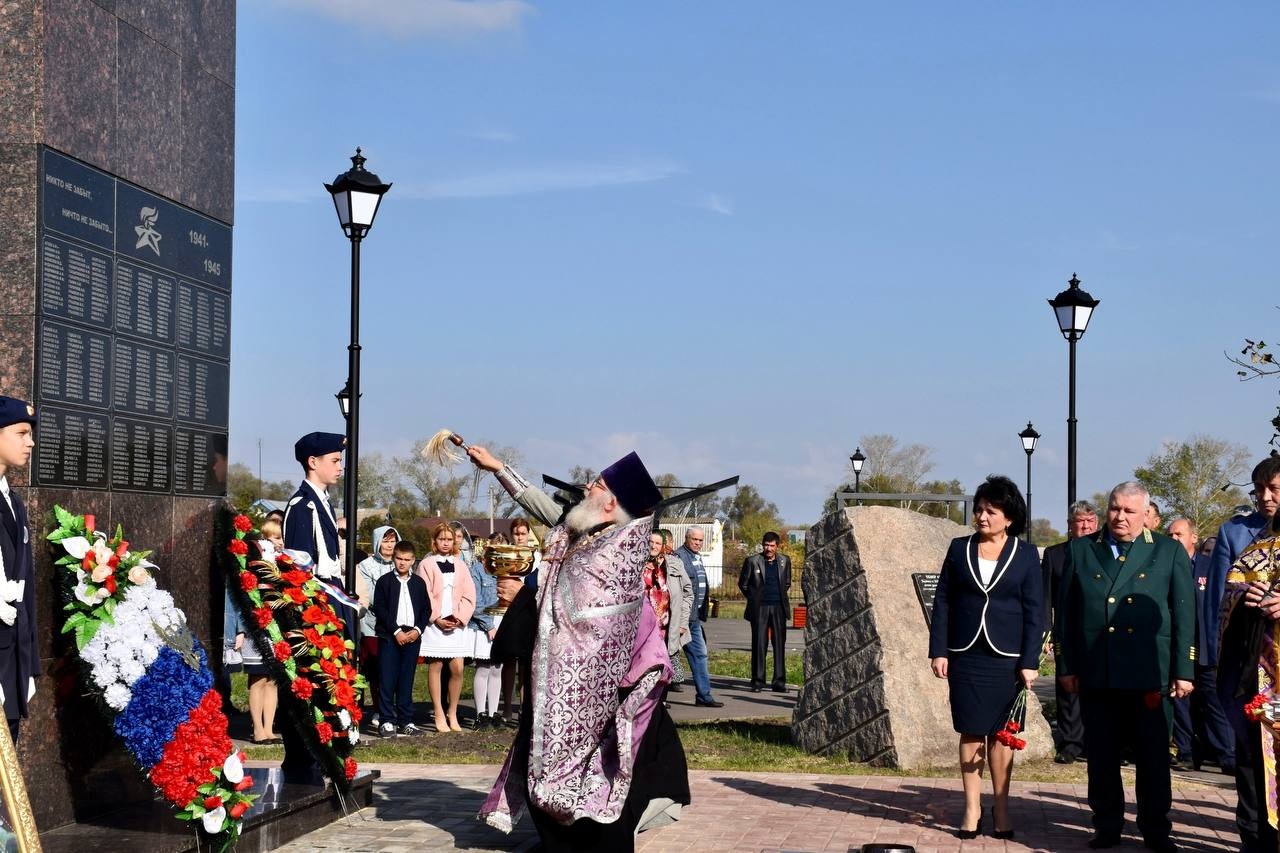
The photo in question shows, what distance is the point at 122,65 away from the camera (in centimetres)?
782

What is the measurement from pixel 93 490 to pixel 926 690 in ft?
20.9

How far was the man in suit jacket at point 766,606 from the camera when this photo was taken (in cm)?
1861

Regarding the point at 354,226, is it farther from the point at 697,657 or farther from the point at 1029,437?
the point at 1029,437

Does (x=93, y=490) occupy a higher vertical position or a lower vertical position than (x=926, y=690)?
higher

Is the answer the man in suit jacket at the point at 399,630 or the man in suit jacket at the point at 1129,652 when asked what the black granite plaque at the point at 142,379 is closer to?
the man in suit jacket at the point at 1129,652

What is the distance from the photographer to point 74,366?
7309 millimetres

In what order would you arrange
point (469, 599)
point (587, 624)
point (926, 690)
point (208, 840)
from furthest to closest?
point (469, 599) < point (926, 690) < point (587, 624) < point (208, 840)

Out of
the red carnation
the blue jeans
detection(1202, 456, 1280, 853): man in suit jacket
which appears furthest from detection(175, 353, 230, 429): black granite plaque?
the blue jeans

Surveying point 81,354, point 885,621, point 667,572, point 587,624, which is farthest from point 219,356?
point 667,572

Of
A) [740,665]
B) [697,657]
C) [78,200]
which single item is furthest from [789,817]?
[740,665]

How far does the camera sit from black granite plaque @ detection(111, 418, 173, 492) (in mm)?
7699

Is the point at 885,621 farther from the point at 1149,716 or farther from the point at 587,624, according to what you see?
the point at 587,624

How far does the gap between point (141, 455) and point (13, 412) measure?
1.73m

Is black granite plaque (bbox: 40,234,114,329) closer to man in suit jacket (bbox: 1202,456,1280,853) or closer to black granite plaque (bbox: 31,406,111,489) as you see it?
black granite plaque (bbox: 31,406,111,489)
